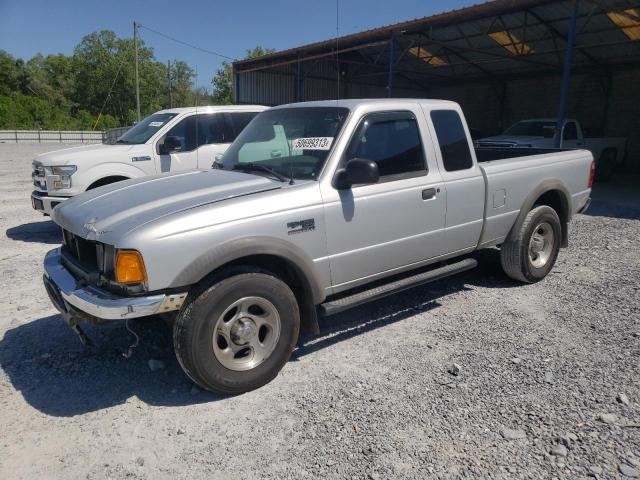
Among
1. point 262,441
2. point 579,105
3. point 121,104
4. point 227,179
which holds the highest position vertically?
point 121,104

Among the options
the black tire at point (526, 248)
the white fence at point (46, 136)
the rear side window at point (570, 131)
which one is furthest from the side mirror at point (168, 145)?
the white fence at point (46, 136)

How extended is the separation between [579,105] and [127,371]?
74.7ft

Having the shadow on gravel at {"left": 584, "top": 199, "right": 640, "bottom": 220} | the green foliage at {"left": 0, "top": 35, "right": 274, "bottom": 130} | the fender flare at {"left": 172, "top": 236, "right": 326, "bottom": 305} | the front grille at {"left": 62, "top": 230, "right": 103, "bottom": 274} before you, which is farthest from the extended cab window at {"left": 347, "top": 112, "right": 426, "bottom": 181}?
the green foliage at {"left": 0, "top": 35, "right": 274, "bottom": 130}

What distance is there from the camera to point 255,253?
3158 millimetres

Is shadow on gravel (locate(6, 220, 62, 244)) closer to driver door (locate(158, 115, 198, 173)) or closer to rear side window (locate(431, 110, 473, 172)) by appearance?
driver door (locate(158, 115, 198, 173))

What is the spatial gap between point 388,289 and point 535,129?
12149mm

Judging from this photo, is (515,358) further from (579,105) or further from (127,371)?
(579,105)

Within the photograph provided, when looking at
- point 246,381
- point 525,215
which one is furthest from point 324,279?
point 525,215

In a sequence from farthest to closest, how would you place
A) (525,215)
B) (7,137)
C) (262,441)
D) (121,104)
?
(121,104) → (7,137) → (525,215) → (262,441)

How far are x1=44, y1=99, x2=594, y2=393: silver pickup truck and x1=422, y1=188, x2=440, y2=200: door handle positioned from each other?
1 centimetres

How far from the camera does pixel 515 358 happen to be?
3.79 meters

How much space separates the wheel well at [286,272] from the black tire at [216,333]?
10 centimetres

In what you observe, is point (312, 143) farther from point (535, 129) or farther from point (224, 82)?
point (224, 82)

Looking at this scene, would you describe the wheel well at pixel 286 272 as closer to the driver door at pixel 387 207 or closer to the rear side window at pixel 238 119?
the driver door at pixel 387 207
